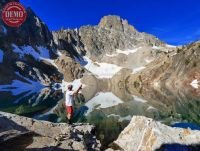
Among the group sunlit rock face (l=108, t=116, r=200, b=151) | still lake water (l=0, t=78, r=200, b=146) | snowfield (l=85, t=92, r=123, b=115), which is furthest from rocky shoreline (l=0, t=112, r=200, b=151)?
snowfield (l=85, t=92, r=123, b=115)

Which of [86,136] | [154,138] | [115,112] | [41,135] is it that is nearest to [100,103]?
[115,112]

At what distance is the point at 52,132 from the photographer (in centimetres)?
2617

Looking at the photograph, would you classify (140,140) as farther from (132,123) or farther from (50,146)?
(50,146)

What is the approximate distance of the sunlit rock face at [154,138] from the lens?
82.7ft

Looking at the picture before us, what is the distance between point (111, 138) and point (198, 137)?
904 centimetres

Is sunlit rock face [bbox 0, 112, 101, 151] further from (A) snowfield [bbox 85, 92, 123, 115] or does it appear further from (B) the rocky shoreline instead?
(A) snowfield [bbox 85, 92, 123, 115]

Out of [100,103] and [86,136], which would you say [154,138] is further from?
[100,103]

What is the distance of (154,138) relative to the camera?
25672 millimetres

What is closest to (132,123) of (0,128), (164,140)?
(164,140)

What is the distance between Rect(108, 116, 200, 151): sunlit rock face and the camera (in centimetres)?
2522

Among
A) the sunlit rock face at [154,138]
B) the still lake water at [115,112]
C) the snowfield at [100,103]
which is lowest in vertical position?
the sunlit rock face at [154,138]

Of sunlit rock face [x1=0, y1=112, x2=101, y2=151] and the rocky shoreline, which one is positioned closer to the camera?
sunlit rock face [x1=0, y1=112, x2=101, y2=151]

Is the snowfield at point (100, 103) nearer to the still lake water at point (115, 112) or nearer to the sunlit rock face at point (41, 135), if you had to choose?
the still lake water at point (115, 112)

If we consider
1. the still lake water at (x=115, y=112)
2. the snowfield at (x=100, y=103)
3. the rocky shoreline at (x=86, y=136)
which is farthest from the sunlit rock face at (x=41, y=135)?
the snowfield at (x=100, y=103)
